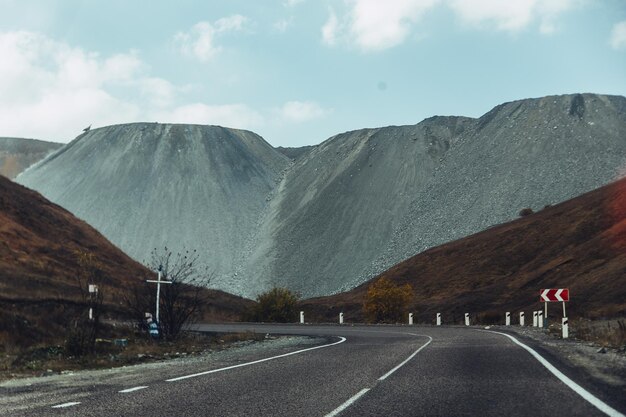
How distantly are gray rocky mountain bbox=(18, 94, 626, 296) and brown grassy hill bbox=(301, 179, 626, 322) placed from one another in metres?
13.5

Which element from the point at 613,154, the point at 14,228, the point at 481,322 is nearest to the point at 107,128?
the point at 14,228

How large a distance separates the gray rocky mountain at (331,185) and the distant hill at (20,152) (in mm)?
36548

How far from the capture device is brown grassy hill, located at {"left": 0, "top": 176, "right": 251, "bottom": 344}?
121 ft

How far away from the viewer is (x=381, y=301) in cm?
5628

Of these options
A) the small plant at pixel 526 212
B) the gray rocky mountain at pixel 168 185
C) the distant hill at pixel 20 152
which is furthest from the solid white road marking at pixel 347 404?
the distant hill at pixel 20 152

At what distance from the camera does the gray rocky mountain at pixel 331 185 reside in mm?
95625

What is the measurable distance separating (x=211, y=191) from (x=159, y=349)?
10213cm

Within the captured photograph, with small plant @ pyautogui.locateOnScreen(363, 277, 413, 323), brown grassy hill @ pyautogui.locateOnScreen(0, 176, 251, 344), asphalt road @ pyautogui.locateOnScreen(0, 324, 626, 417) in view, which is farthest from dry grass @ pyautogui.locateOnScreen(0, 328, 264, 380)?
small plant @ pyautogui.locateOnScreen(363, 277, 413, 323)

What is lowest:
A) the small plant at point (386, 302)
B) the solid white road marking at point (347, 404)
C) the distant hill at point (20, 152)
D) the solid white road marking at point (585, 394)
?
the solid white road marking at point (347, 404)

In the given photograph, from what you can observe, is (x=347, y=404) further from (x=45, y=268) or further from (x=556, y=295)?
(x=45, y=268)

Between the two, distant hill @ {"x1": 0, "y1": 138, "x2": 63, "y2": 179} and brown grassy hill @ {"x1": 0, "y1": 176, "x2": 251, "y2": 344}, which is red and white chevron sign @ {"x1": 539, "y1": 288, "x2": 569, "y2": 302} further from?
distant hill @ {"x1": 0, "y1": 138, "x2": 63, "y2": 179}

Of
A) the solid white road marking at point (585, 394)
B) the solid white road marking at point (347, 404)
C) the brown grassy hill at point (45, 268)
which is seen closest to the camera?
the solid white road marking at point (585, 394)

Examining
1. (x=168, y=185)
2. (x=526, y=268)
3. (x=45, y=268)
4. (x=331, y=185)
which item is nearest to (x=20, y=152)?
(x=168, y=185)

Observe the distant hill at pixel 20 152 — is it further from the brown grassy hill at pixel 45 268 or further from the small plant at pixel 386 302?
the small plant at pixel 386 302
